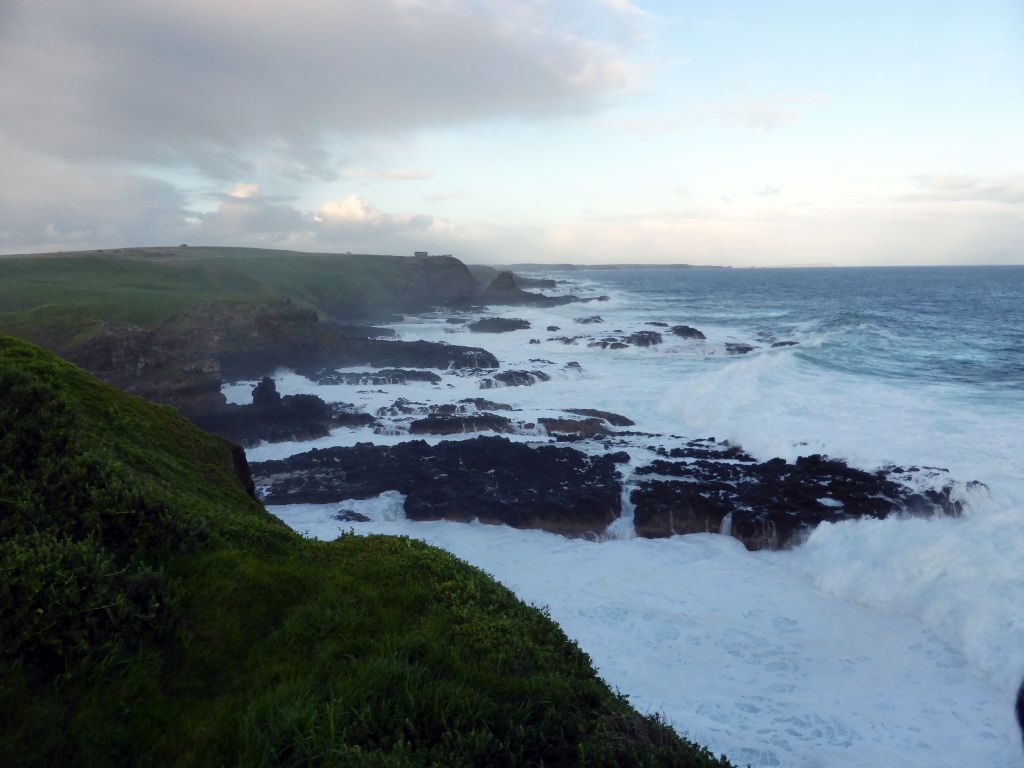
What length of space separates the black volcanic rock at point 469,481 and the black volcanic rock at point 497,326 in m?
36.3

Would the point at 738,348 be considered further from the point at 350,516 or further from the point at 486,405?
the point at 350,516

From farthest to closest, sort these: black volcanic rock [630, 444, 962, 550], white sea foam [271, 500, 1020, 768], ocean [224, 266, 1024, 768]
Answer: black volcanic rock [630, 444, 962, 550] → ocean [224, 266, 1024, 768] → white sea foam [271, 500, 1020, 768]

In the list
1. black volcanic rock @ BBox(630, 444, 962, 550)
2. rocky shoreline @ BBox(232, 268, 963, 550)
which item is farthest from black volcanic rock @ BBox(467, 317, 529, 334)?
black volcanic rock @ BBox(630, 444, 962, 550)

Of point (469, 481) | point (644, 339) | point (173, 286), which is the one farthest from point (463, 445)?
point (173, 286)

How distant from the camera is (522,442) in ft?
77.5

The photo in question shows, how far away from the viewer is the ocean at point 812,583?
931 cm

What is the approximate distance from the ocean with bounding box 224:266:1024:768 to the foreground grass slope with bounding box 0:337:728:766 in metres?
2.35

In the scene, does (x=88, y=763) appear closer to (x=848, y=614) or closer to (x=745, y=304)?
(x=848, y=614)

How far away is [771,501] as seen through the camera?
17.7m

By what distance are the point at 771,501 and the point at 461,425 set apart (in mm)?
12917

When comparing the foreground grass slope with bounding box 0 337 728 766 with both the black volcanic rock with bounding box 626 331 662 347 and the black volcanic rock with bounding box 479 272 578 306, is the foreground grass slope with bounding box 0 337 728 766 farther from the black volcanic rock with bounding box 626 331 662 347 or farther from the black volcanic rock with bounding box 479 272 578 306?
the black volcanic rock with bounding box 479 272 578 306

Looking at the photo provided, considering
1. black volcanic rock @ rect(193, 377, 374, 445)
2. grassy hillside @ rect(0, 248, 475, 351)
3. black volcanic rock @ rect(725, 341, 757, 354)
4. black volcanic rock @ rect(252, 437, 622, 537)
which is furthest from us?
black volcanic rock @ rect(725, 341, 757, 354)

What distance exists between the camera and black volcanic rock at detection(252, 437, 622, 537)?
17703mm

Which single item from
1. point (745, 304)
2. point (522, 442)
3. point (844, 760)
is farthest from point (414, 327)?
point (844, 760)
